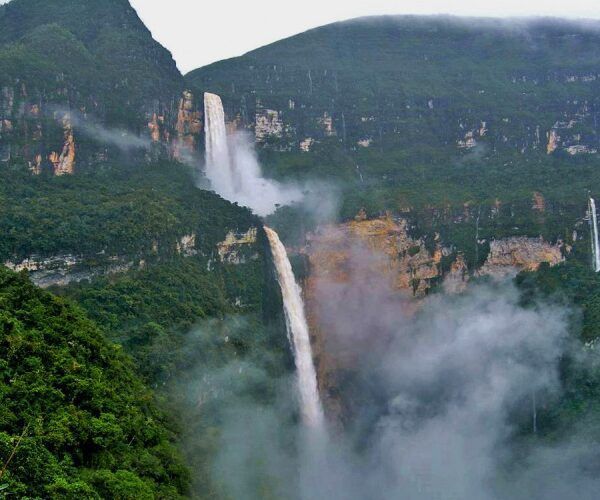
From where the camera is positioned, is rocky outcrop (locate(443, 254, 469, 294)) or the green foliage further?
rocky outcrop (locate(443, 254, 469, 294))

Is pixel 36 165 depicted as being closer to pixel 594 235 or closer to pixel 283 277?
pixel 283 277

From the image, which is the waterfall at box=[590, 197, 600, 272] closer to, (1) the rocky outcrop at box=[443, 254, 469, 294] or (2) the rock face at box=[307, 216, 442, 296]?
(1) the rocky outcrop at box=[443, 254, 469, 294]

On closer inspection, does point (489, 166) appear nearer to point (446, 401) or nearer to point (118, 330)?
point (446, 401)

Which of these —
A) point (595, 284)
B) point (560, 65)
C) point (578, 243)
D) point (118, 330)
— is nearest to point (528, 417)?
point (595, 284)

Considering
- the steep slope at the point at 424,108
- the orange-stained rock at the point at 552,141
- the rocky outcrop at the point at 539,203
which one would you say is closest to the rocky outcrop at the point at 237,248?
the steep slope at the point at 424,108

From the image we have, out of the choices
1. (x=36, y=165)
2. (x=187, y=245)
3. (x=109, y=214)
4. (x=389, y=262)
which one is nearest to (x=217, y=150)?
(x=389, y=262)

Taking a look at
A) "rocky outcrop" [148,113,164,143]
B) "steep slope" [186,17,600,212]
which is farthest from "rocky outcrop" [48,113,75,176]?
"steep slope" [186,17,600,212]

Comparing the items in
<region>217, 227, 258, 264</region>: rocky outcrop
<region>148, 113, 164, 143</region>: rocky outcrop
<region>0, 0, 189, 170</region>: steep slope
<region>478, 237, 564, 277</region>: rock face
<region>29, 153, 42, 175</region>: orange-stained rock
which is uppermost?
<region>0, 0, 189, 170</region>: steep slope
